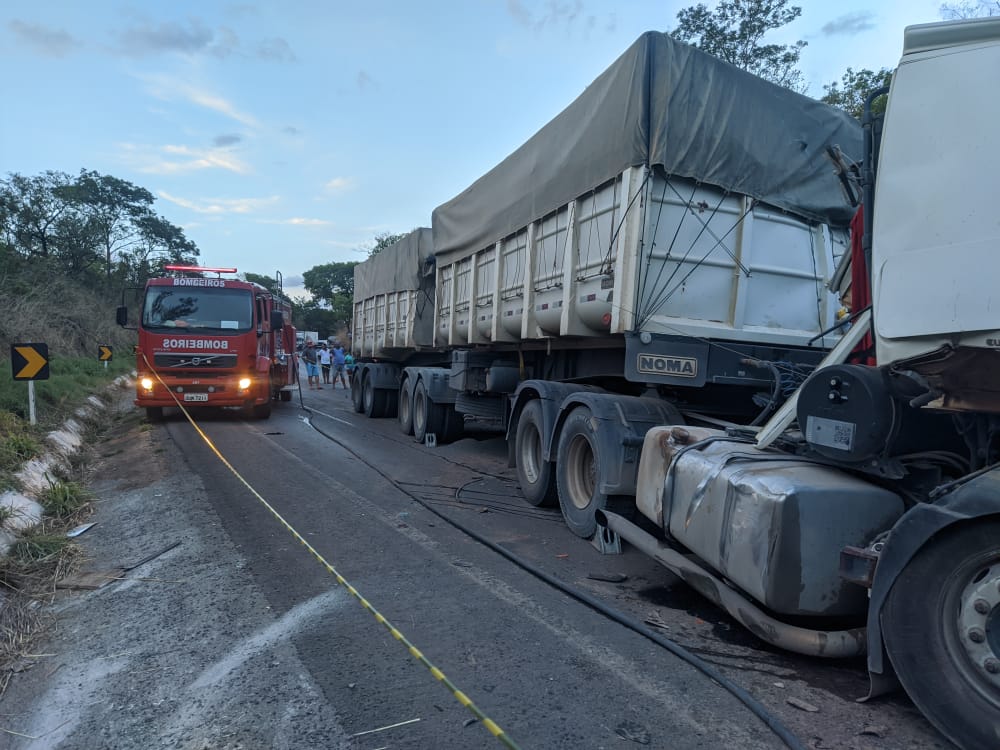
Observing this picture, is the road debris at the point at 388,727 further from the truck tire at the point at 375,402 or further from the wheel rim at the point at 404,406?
the truck tire at the point at 375,402

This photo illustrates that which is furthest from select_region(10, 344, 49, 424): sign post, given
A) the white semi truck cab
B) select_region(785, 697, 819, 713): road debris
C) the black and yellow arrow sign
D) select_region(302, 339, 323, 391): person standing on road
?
select_region(302, 339, 323, 391): person standing on road

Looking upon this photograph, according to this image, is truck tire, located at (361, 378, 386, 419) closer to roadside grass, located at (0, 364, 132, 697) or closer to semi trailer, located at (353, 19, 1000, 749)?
semi trailer, located at (353, 19, 1000, 749)

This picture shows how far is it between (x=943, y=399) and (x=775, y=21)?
20432mm

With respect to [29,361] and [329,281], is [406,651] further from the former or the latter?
[329,281]

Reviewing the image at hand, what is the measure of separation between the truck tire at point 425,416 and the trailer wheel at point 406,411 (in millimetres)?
385

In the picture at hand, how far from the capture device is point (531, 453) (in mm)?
6578

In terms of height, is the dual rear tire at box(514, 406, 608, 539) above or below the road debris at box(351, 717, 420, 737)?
above

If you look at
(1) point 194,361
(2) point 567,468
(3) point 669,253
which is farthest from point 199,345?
(3) point 669,253

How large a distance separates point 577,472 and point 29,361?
7.04 metres

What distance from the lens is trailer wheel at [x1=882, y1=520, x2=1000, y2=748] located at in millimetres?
2279

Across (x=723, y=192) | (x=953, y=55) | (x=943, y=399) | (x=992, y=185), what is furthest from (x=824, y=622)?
(x=723, y=192)

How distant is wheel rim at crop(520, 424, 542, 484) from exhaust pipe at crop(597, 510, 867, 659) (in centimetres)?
243

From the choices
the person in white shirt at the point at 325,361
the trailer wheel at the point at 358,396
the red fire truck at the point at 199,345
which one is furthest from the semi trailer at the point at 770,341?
the person in white shirt at the point at 325,361

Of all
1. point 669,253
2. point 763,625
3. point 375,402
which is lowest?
point 763,625
